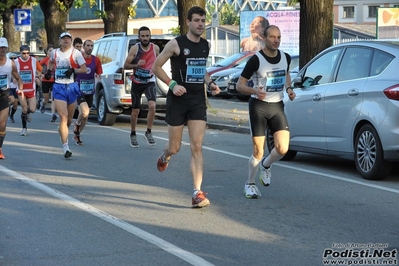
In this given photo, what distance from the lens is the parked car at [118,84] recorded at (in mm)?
18812

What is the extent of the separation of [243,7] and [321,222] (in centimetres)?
9247

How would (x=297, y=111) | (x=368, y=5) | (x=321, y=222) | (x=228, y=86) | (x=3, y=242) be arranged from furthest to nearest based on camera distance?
(x=368, y=5), (x=228, y=86), (x=297, y=111), (x=321, y=222), (x=3, y=242)

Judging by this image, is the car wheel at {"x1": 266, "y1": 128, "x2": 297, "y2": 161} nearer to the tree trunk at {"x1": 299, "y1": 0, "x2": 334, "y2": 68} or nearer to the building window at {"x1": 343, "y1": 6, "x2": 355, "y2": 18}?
the tree trunk at {"x1": 299, "y1": 0, "x2": 334, "y2": 68}

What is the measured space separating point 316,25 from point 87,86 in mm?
4949

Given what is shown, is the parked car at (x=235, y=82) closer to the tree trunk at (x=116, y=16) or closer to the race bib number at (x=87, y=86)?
the tree trunk at (x=116, y=16)

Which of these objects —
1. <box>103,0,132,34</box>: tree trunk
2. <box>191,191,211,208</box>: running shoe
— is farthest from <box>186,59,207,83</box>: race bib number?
<box>103,0,132,34</box>: tree trunk

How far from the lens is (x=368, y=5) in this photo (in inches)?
2726

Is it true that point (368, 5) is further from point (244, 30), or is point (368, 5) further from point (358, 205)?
point (358, 205)

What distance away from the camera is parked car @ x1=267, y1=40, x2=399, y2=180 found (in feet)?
34.0

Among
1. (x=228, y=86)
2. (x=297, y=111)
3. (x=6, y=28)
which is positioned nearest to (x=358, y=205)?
(x=297, y=111)

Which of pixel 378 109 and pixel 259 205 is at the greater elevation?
pixel 378 109

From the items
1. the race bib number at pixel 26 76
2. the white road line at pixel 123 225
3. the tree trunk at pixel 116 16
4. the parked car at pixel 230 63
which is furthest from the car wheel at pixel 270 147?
the parked car at pixel 230 63

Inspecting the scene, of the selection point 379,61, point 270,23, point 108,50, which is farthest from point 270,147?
point 270,23

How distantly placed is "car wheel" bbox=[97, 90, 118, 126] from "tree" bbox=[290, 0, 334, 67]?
4537mm
